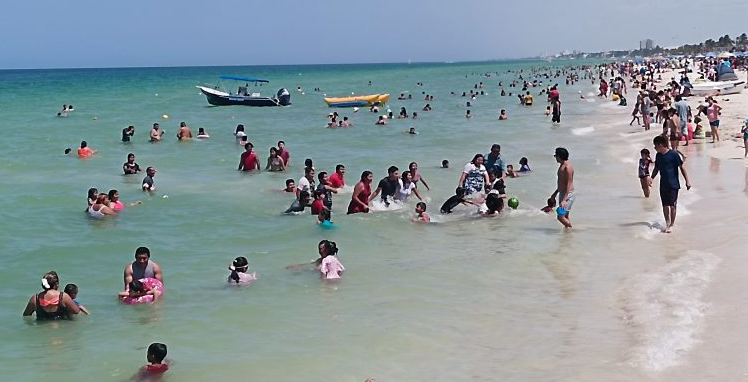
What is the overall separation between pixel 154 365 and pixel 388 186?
325 inches

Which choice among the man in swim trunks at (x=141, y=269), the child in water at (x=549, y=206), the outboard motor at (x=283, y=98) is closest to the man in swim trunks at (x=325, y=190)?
the child in water at (x=549, y=206)

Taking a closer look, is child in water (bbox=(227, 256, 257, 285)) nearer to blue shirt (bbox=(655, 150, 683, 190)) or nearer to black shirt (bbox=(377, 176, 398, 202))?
black shirt (bbox=(377, 176, 398, 202))

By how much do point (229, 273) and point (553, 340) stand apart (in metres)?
5.05

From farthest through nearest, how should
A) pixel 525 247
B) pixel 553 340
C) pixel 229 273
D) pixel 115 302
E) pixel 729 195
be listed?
pixel 729 195 → pixel 525 247 → pixel 229 273 → pixel 115 302 → pixel 553 340

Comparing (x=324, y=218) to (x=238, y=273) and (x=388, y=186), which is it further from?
(x=238, y=273)

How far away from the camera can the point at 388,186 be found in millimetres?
14805

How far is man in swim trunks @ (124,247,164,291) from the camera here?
9.50 metres

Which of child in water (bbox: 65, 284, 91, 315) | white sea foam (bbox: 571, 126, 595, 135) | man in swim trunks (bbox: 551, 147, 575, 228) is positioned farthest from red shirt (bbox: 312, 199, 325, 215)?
white sea foam (bbox: 571, 126, 595, 135)

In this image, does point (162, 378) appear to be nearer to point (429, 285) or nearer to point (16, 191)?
point (429, 285)

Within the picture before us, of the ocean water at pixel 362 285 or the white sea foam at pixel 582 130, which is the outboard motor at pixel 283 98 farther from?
the ocean water at pixel 362 285

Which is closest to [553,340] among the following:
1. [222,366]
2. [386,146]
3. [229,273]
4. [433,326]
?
[433,326]

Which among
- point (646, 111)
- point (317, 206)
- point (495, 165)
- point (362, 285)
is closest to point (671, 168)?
point (495, 165)

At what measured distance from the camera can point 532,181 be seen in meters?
17.8

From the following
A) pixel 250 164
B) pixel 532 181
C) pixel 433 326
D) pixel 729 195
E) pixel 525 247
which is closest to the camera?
pixel 433 326
